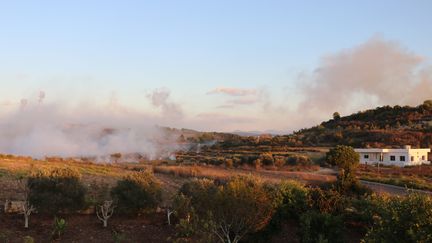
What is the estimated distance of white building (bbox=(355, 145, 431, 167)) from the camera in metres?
55.5

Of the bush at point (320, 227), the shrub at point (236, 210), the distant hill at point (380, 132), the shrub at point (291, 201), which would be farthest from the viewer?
the distant hill at point (380, 132)

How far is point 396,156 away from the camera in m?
57.3

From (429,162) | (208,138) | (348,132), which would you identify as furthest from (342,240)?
(208,138)

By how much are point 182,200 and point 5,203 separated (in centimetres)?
769

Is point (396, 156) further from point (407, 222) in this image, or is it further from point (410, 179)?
point (407, 222)

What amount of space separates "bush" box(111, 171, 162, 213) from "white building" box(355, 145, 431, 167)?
41407 millimetres

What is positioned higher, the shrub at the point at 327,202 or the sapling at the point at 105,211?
the shrub at the point at 327,202

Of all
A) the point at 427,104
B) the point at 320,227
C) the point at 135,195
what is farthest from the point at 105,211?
the point at 427,104

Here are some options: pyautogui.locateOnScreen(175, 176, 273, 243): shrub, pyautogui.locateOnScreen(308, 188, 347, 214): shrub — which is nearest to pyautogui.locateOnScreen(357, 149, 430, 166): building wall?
pyautogui.locateOnScreen(308, 188, 347, 214): shrub

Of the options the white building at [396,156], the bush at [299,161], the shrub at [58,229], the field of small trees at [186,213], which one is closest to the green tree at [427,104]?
the white building at [396,156]

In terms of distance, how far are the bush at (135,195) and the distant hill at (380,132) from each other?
162ft

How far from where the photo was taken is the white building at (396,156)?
182 ft

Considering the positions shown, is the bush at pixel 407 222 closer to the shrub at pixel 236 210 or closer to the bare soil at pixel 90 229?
the shrub at pixel 236 210

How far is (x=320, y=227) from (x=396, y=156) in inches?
1736
